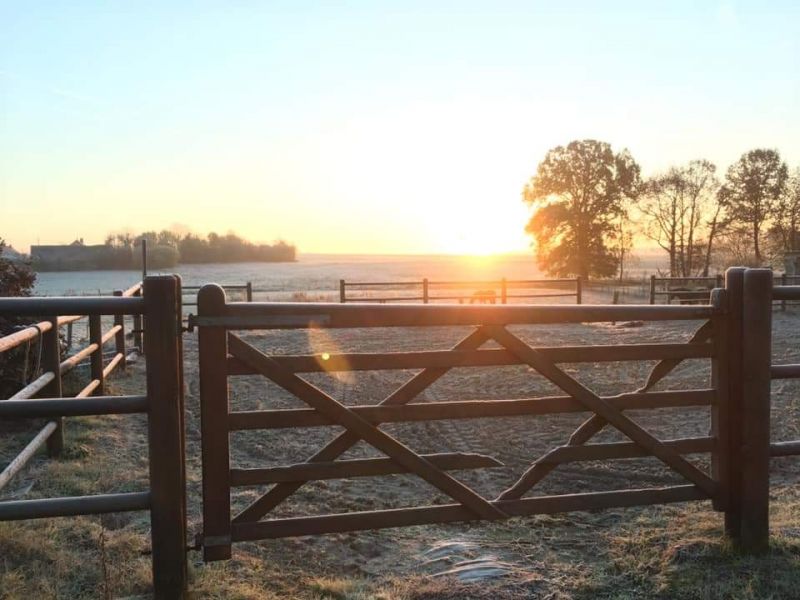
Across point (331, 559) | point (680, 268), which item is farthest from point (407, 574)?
point (680, 268)

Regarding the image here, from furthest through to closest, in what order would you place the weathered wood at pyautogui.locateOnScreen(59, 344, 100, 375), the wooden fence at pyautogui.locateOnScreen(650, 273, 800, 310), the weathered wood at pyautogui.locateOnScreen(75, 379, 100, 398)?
the wooden fence at pyautogui.locateOnScreen(650, 273, 800, 310) → the weathered wood at pyautogui.locateOnScreen(75, 379, 100, 398) → the weathered wood at pyautogui.locateOnScreen(59, 344, 100, 375)

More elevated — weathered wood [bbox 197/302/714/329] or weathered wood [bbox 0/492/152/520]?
weathered wood [bbox 197/302/714/329]

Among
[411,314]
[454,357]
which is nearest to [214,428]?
[411,314]

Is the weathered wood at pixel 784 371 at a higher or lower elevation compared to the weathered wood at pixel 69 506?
higher

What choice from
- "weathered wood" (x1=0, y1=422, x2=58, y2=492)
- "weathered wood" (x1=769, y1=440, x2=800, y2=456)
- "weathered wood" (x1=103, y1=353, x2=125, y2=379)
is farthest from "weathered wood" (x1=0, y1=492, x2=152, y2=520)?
"weathered wood" (x1=103, y1=353, x2=125, y2=379)

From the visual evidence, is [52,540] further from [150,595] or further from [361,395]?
[361,395]

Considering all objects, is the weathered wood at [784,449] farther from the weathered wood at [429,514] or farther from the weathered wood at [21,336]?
the weathered wood at [21,336]

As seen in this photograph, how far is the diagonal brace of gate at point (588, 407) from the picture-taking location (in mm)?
3377

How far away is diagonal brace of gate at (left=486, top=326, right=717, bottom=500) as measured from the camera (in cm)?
338

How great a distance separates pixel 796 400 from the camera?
797 centimetres

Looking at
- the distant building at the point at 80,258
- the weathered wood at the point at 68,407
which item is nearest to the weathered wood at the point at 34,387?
the weathered wood at the point at 68,407

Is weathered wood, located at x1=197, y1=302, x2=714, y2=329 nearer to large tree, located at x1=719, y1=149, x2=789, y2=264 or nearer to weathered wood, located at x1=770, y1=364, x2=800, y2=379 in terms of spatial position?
weathered wood, located at x1=770, y1=364, x2=800, y2=379

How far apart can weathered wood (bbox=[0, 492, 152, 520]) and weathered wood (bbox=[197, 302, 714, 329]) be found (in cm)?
88

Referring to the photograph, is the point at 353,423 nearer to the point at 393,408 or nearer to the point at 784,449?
the point at 393,408
